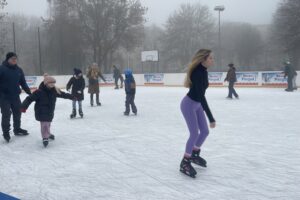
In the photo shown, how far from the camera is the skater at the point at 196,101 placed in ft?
13.9

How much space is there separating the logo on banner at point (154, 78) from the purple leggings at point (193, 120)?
2103 cm

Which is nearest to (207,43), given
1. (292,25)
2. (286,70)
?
(292,25)

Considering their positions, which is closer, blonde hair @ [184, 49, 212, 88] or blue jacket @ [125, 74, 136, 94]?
blonde hair @ [184, 49, 212, 88]

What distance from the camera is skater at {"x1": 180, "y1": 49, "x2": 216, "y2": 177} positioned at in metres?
4.23

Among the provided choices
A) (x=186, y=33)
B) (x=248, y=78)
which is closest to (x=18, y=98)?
(x=248, y=78)

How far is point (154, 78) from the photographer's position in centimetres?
2603

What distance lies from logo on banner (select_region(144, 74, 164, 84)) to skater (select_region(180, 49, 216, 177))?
831 inches

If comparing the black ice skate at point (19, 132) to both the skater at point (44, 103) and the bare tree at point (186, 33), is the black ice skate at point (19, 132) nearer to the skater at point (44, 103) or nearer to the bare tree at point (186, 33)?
the skater at point (44, 103)

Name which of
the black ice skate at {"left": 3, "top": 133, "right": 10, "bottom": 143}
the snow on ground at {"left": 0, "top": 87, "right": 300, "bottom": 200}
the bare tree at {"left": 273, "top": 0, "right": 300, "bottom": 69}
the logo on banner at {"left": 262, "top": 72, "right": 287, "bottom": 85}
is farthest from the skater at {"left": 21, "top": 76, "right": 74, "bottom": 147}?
the bare tree at {"left": 273, "top": 0, "right": 300, "bottom": 69}

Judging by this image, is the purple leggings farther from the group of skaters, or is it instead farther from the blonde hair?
the group of skaters

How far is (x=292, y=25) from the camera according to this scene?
35.5 m

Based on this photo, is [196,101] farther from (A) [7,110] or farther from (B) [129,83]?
(B) [129,83]

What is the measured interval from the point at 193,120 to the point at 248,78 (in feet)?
58.3

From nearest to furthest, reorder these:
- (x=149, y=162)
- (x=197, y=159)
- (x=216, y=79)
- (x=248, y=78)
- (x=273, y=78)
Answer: (x=197, y=159)
(x=149, y=162)
(x=273, y=78)
(x=248, y=78)
(x=216, y=79)
